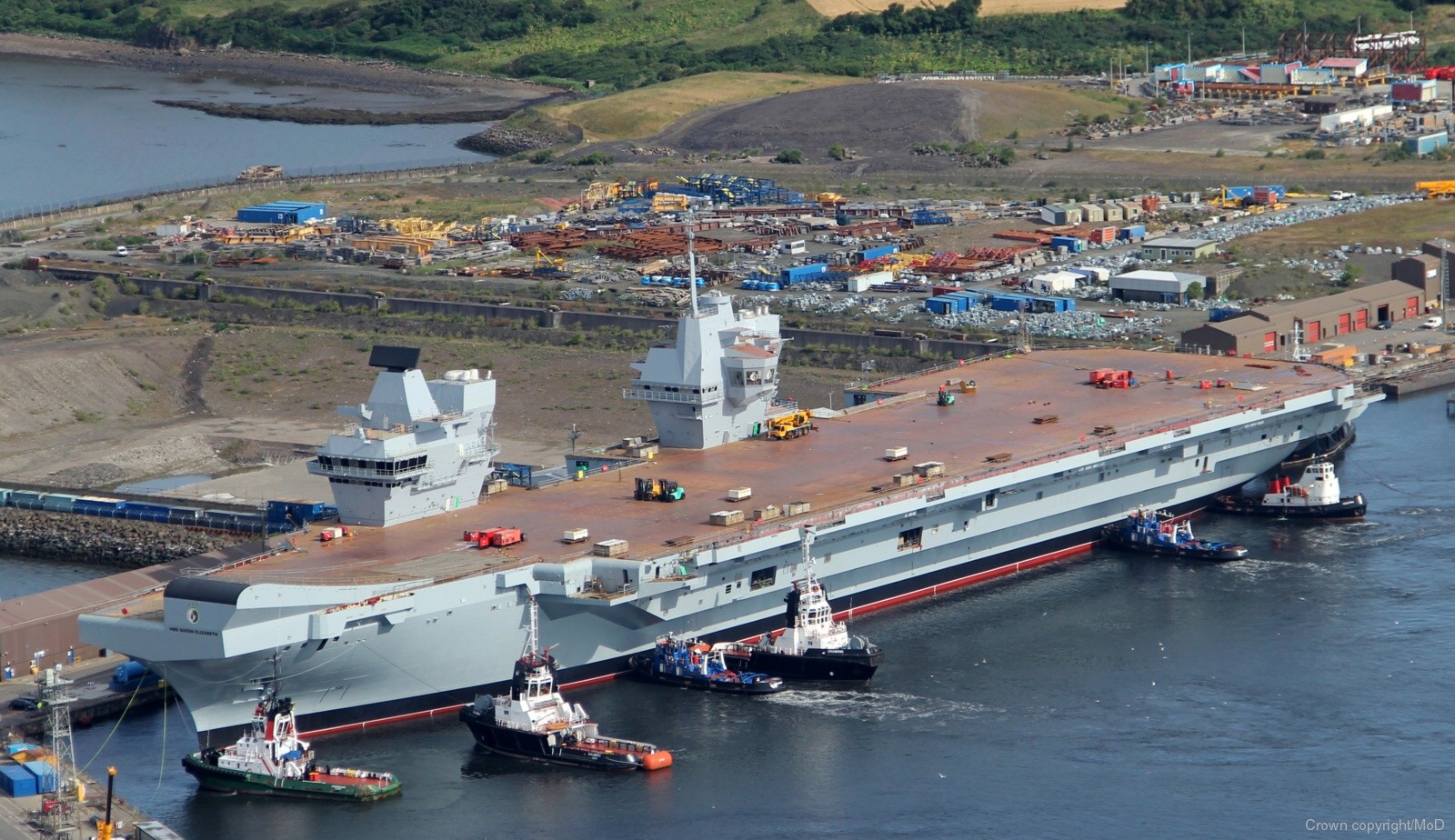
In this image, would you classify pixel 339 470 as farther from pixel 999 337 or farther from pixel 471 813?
pixel 999 337

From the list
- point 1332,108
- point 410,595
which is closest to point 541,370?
point 410,595

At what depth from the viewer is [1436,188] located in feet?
378

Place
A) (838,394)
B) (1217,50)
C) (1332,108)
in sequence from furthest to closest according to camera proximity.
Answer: (1217,50) → (1332,108) → (838,394)

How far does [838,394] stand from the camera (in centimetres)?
7469

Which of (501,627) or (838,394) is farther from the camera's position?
(838,394)

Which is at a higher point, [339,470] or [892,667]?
[339,470]

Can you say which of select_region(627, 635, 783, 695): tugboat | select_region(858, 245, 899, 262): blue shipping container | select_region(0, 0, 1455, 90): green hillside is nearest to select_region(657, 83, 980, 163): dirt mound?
select_region(0, 0, 1455, 90): green hillside

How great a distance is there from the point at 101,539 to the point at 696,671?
2094cm

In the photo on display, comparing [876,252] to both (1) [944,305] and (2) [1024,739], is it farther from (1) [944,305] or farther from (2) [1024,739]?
(2) [1024,739]

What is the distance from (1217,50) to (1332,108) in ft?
93.5

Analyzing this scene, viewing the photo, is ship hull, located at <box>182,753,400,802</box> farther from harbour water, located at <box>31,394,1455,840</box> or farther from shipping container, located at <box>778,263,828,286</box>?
shipping container, located at <box>778,263,828,286</box>

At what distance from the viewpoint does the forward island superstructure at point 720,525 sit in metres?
44.3

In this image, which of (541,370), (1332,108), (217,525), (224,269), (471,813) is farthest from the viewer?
(1332,108)

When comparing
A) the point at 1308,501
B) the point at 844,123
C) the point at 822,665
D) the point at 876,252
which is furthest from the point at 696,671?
the point at 844,123
